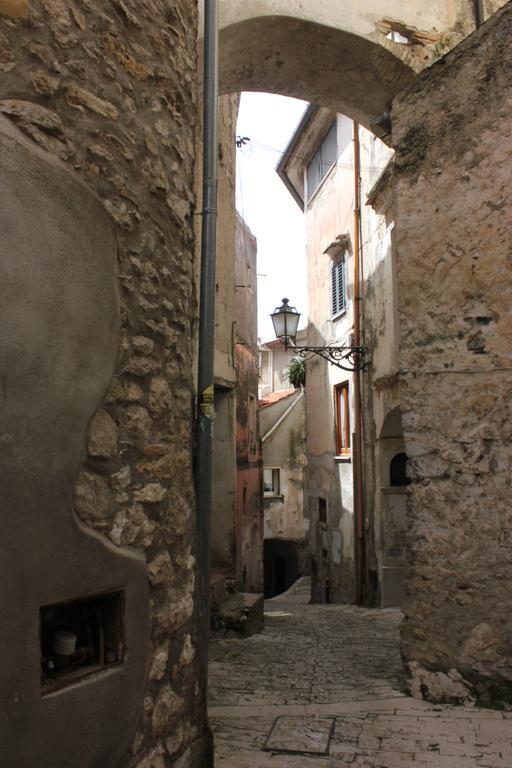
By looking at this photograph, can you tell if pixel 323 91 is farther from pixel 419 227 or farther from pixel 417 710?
pixel 417 710

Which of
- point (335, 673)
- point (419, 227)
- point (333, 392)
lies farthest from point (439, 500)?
point (333, 392)

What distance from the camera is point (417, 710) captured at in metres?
4.03

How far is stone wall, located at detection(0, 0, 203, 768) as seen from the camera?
7.31 feet

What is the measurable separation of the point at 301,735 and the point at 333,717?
356 mm

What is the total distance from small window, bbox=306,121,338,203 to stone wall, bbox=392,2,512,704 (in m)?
8.04

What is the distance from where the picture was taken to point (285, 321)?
8930 millimetres

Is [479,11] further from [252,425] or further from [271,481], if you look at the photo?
[271,481]

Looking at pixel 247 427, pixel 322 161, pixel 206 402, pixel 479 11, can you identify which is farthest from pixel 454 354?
pixel 322 161

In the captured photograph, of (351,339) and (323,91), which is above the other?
(323,91)

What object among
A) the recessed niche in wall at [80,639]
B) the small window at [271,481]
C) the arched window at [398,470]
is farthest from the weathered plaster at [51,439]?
the small window at [271,481]

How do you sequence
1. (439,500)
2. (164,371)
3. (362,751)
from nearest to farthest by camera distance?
(164,371)
(362,751)
(439,500)

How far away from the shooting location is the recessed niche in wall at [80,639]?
2.13 meters

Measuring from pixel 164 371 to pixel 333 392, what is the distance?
972 cm

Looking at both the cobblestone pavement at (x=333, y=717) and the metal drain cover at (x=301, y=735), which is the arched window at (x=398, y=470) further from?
the metal drain cover at (x=301, y=735)
